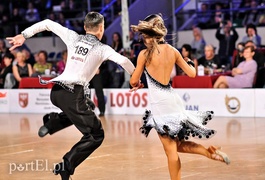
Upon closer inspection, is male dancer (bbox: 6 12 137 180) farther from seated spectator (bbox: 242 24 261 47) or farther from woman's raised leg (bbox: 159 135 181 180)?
seated spectator (bbox: 242 24 261 47)

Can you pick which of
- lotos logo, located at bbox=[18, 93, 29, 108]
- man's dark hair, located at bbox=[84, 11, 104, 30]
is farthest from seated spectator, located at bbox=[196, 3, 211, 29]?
man's dark hair, located at bbox=[84, 11, 104, 30]

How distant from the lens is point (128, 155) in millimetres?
10578

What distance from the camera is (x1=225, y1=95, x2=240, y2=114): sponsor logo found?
15.7 m

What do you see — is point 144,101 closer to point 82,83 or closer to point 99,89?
point 99,89

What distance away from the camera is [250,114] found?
15594mm

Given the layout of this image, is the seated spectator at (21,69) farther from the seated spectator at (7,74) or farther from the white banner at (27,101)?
the white banner at (27,101)

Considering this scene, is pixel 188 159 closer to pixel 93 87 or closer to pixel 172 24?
pixel 93 87

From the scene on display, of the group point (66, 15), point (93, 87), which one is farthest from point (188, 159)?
point (66, 15)

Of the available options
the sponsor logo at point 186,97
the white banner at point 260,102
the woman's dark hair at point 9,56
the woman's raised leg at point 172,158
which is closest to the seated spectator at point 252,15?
the sponsor logo at point 186,97

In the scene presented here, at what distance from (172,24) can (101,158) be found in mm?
11584

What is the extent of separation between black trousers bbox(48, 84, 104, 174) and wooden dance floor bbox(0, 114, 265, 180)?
917 mm

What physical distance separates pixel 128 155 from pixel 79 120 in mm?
2755
